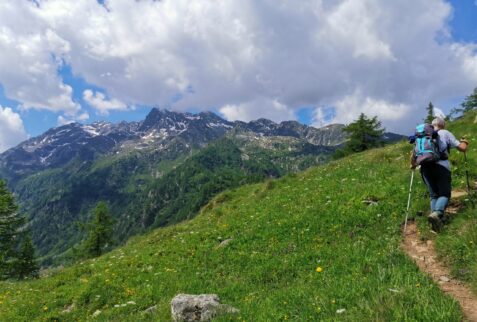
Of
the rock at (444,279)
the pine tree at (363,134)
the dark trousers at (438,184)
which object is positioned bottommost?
the rock at (444,279)

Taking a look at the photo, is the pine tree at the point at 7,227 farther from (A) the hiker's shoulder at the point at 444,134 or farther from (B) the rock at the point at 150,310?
(A) the hiker's shoulder at the point at 444,134

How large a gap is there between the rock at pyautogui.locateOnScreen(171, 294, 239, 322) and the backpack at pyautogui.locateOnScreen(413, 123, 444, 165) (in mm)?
7571

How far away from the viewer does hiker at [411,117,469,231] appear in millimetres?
11141

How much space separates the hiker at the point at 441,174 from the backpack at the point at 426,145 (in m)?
0.11

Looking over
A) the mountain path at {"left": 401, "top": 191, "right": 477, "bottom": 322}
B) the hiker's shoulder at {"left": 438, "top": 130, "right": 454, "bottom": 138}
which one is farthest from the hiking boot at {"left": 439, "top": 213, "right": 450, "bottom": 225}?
the hiker's shoulder at {"left": 438, "top": 130, "right": 454, "bottom": 138}

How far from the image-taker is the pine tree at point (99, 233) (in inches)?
2203

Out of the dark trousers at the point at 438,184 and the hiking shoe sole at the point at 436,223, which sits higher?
the dark trousers at the point at 438,184

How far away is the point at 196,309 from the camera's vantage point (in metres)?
8.76

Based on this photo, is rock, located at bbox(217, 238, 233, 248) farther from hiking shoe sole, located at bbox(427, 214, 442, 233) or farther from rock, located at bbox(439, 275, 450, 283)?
rock, located at bbox(439, 275, 450, 283)

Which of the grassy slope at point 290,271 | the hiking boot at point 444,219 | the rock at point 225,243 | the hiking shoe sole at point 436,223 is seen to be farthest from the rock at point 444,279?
the rock at point 225,243

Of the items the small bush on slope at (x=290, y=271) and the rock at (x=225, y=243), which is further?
the rock at (x=225, y=243)

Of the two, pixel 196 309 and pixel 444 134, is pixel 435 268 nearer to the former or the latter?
pixel 444 134

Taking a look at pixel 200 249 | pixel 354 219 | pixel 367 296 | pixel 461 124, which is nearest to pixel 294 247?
pixel 354 219

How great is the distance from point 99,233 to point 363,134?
151ft
